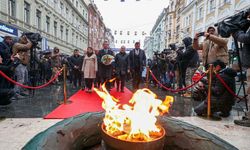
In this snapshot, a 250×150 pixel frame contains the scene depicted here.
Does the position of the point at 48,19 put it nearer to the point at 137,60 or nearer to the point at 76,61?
the point at 76,61

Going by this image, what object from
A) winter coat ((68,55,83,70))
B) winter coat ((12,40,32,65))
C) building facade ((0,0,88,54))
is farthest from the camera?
building facade ((0,0,88,54))

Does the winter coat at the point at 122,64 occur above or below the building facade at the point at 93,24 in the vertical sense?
below

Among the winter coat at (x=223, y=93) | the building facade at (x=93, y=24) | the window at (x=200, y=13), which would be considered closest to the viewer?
the winter coat at (x=223, y=93)

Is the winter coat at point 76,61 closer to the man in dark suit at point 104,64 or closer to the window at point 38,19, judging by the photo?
the man in dark suit at point 104,64

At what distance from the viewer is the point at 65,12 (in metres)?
28.8

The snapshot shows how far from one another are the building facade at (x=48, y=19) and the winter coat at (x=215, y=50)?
13.9 meters

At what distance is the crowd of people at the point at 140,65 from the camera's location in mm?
4043

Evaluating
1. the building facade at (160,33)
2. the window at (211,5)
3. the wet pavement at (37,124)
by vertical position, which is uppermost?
the building facade at (160,33)

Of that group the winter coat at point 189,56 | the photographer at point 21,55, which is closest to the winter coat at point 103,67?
the photographer at point 21,55

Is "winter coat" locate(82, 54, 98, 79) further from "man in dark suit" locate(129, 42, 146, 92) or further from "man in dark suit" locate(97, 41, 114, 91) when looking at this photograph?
"man in dark suit" locate(129, 42, 146, 92)

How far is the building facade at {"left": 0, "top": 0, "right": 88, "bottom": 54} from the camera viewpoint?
15.4 metres

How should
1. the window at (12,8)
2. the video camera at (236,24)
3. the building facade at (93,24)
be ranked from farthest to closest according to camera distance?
the building facade at (93,24)
the window at (12,8)
the video camera at (236,24)

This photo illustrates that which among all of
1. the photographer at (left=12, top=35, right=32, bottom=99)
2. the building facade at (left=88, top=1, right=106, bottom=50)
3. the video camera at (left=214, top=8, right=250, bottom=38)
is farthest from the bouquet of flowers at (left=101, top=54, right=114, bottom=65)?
the building facade at (left=88, top=1, right=106, bottom=50)

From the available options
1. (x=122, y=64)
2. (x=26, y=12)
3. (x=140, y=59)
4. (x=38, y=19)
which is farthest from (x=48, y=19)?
(x=140, y=59)
